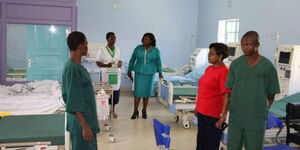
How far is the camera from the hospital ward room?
2578mm

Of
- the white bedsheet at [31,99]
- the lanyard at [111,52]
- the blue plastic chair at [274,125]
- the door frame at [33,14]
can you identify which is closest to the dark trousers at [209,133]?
the blue plastic chair at [274,125]

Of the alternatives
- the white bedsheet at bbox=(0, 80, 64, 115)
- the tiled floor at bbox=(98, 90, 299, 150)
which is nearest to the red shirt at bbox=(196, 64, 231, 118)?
the tiled floor at bbox=(98, 90, 299, 150)

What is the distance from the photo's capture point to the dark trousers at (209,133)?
287cm

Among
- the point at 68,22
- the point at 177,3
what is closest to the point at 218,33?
the point at 177,3

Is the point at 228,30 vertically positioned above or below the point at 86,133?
above

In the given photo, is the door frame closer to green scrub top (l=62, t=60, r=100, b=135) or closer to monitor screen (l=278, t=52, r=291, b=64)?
monitor screen (l=278, t=52, r=291, b=64)

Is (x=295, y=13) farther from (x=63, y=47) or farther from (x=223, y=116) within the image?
(x=63, y=47)

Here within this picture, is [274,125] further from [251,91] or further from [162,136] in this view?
[162,136]

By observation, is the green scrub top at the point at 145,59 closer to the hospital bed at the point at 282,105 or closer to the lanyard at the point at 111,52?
the lanyard at the point at 111,52

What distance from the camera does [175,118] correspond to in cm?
559

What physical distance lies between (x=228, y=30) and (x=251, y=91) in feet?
17.5

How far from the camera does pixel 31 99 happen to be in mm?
4363

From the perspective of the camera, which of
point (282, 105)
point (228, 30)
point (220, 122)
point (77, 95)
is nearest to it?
point (77, 95)

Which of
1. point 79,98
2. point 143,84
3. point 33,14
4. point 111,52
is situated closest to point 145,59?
point 143,84
